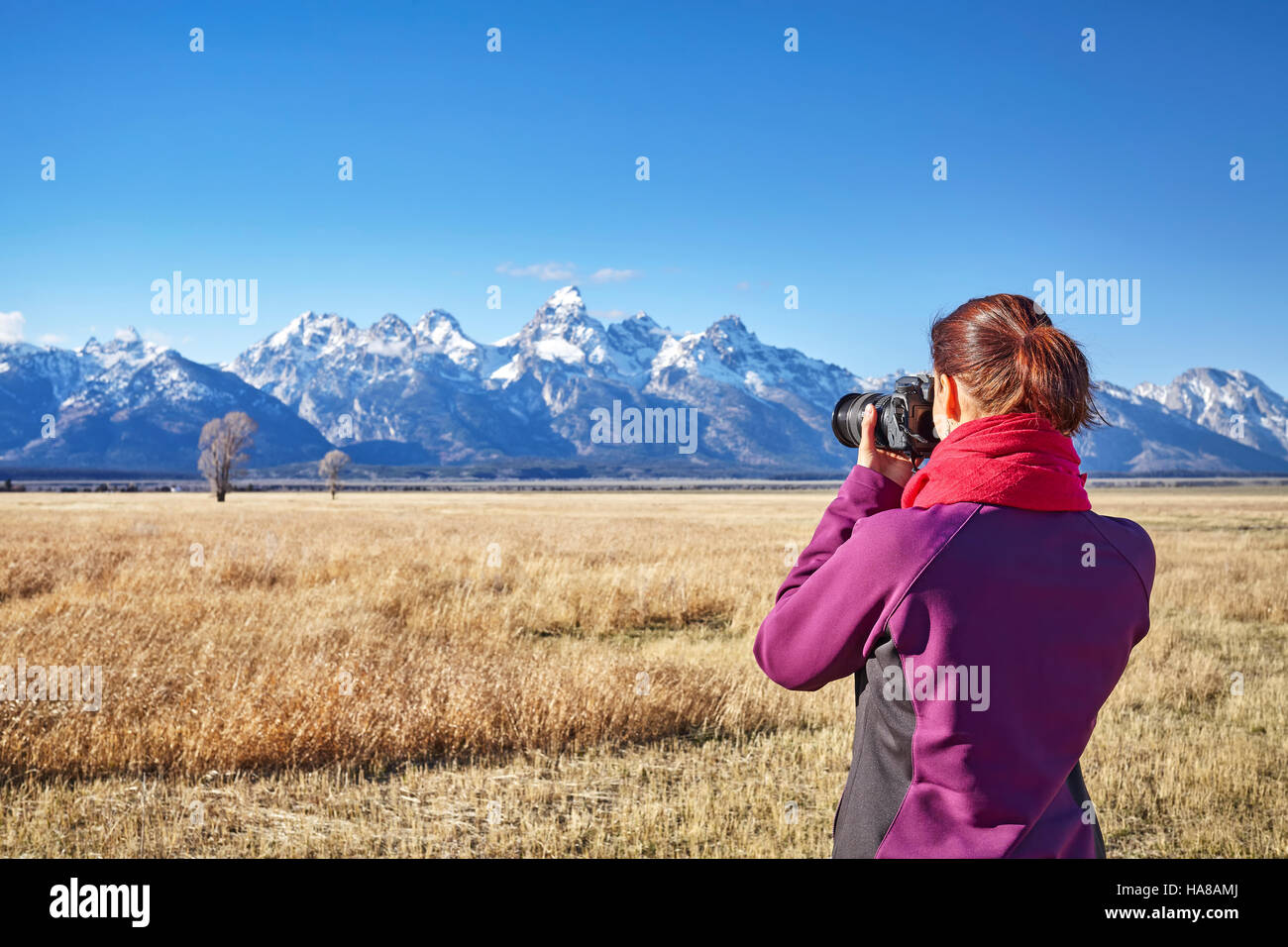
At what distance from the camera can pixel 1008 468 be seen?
6.04 ft

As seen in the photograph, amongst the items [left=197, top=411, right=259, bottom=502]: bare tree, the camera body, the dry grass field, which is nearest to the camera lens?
the camera body

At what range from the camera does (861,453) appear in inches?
87.4

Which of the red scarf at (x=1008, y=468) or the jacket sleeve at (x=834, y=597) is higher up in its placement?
the red scarf at (x=1008, y=468)

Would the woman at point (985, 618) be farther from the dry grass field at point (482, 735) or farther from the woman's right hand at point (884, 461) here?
the dry grass field at point (482, 735)

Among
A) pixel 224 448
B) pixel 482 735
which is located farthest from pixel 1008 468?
pixel 224 448

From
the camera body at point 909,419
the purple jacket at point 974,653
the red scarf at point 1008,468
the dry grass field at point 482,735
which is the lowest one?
the dry grass field at point 482,735

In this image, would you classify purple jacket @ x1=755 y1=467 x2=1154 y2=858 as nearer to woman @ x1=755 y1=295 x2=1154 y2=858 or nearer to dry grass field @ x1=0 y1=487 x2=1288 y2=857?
woman @ x1=755 y1=295 x2=1154 y2=858

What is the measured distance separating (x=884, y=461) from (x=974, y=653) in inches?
24.3

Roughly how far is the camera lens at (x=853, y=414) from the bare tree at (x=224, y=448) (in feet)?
265

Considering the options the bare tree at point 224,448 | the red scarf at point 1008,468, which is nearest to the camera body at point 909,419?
the red scarf at point 1008,468

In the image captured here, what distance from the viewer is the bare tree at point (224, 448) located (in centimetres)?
7681

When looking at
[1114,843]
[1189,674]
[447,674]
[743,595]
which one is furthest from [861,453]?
[743,595]

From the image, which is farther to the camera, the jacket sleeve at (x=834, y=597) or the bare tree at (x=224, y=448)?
the bare tree at (x=224, y=448)

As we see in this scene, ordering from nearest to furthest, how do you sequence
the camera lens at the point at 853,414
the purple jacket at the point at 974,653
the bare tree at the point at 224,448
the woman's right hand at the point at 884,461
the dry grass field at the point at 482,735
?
the purple jacket at the point at 974,653
the woman's right hand at the point at 884,461
the camera lens at the point at 853,414
the dry grass field at the point at 482,735
the bare tree at the point at 224,448
